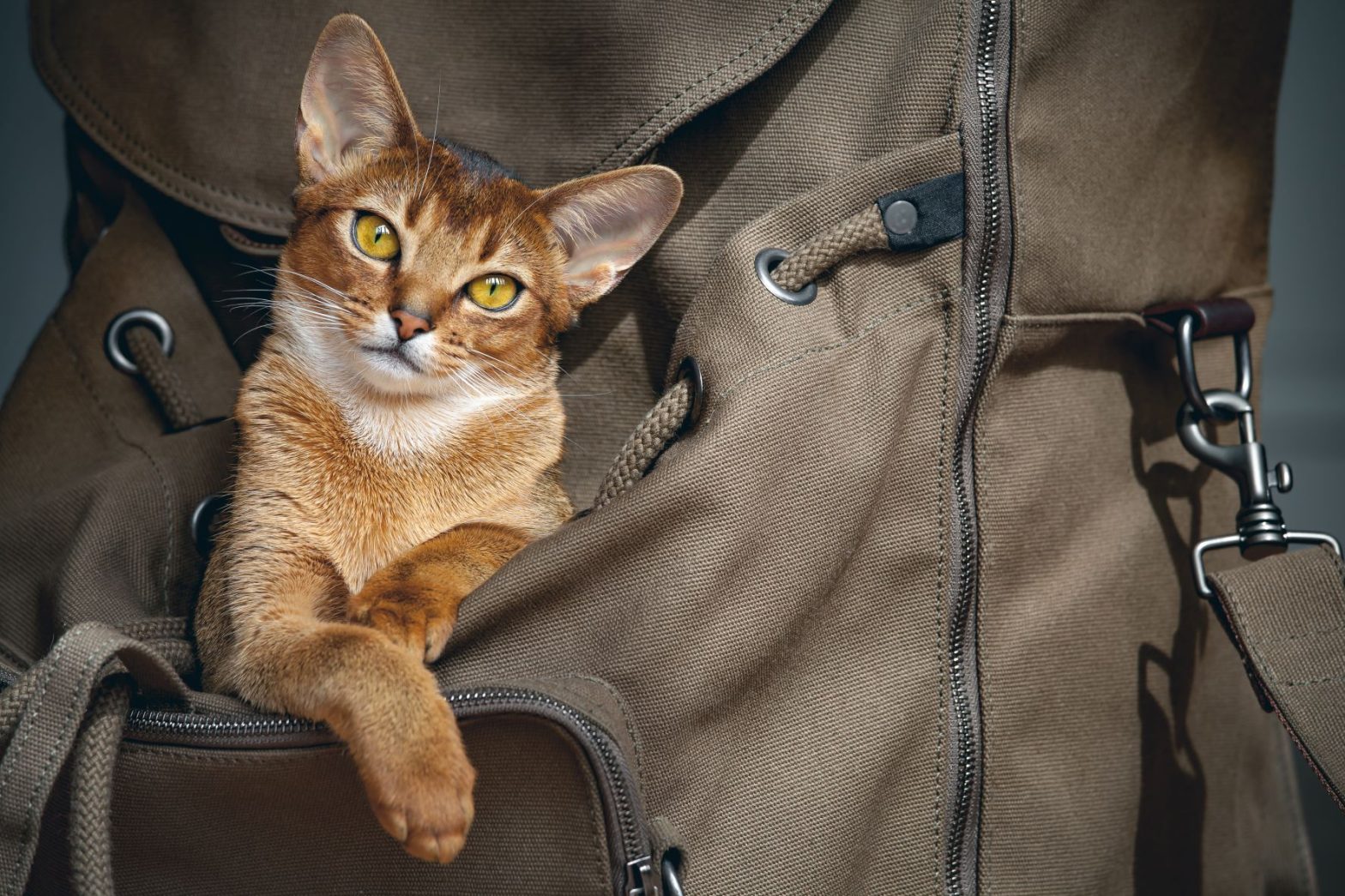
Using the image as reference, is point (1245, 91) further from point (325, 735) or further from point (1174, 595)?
point (325, 735)

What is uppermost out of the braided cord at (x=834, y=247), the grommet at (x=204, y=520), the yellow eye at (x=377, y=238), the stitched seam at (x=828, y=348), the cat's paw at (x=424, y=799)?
the braided cord at (x=834, y=247)

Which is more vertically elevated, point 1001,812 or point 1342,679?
point 1342,679

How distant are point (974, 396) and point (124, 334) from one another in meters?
0.89

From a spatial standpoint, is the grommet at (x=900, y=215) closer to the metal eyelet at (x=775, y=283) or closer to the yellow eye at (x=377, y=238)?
the metal eyelet at (x=775, y=283)

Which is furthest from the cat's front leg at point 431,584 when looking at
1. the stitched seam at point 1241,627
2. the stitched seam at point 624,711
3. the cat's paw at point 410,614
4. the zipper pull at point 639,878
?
the stitched seam at point 1241,627

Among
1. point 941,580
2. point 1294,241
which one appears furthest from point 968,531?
point 1294,241

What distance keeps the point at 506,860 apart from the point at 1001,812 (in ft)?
1.56

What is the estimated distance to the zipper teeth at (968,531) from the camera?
2.88ft

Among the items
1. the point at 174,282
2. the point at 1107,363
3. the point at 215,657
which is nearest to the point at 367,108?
the point at 174,282

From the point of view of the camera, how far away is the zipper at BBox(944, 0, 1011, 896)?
2.87ft

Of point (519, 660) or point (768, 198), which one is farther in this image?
point (768, 198)

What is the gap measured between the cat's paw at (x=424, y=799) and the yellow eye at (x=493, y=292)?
415 millimetres

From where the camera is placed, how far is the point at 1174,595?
1.06m

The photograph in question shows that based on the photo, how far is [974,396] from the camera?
36.2 inches
